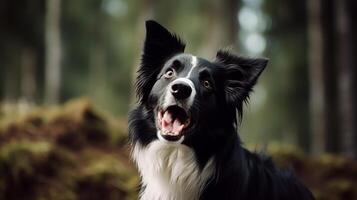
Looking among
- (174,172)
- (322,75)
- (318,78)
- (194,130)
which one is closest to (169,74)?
(194,130)

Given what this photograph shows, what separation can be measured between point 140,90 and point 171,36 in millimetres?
599

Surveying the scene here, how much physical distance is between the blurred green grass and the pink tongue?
9.97 feet

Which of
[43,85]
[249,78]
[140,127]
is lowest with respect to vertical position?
[43,85]

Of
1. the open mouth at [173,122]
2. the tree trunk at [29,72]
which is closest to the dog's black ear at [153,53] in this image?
the open mouth at [173,122]

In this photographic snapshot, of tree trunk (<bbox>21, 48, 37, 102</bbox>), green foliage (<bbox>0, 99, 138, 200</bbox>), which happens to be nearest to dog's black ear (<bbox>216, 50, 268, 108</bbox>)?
green foliage (<bbox>0, 99, 138, 200</bbox>)

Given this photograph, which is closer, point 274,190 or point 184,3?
point 274,190

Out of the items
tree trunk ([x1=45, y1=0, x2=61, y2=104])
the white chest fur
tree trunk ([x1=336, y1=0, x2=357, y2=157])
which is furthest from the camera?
tree trunk ([x1=45, y1=0, x2=61, y2=104])

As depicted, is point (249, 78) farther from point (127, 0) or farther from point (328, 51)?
point (127, 0)

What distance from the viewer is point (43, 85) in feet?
74.8

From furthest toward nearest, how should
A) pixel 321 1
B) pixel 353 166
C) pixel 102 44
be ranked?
pixel 102 44
pixel 321 1
pixel 353 166

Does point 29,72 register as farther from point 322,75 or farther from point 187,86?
point 187,86

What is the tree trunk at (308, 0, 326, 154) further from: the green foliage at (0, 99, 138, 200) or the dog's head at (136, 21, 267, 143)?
the dog's head at (136, 21, 267, 143)

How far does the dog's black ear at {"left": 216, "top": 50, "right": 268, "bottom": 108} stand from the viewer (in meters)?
4.51

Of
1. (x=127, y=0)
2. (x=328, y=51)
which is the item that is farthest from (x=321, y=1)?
(x=127, y=0)
